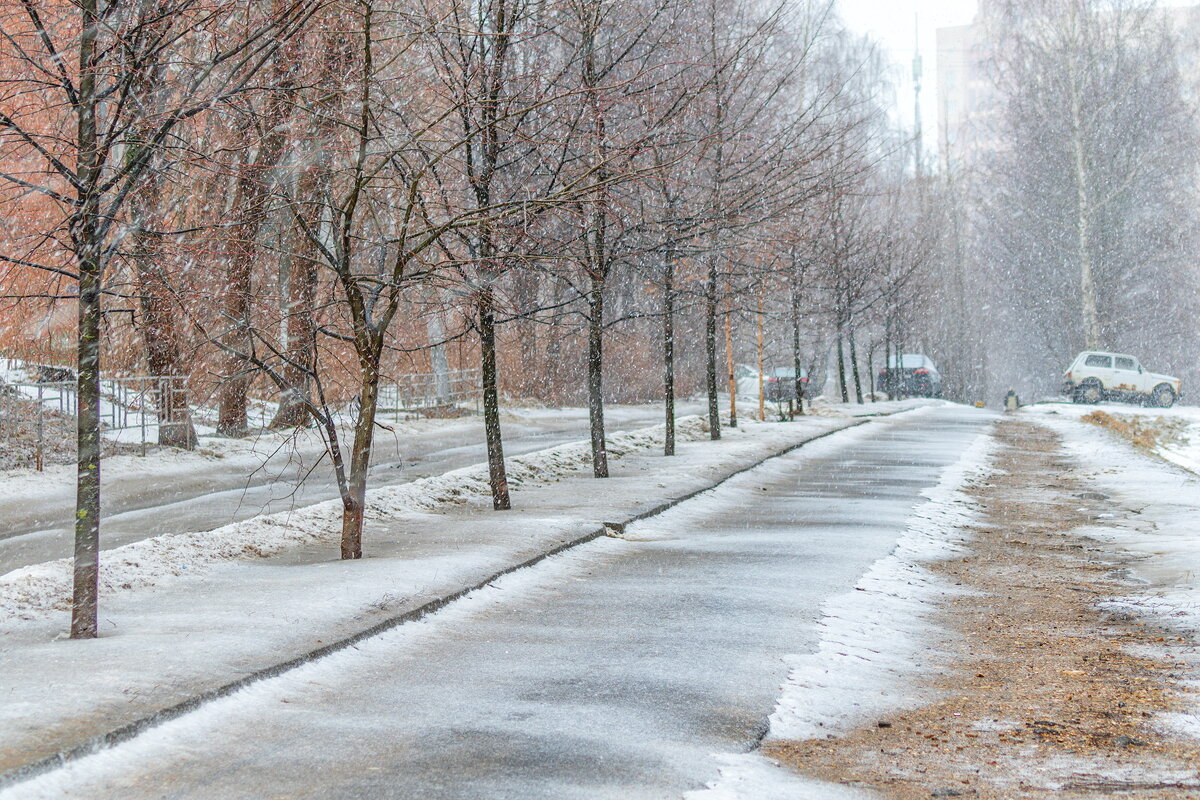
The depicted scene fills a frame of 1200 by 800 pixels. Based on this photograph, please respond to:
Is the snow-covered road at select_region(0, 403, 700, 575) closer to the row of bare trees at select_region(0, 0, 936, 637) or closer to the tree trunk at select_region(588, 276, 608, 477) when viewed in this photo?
the row of bare trees at select_region(0, 0, 936, 637)

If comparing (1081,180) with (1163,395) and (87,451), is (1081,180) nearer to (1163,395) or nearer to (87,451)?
(1163,395)

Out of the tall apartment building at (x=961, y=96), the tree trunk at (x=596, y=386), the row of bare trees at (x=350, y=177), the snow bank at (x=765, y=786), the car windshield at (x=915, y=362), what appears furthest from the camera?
the tall apartment building at (x=961, y=96)

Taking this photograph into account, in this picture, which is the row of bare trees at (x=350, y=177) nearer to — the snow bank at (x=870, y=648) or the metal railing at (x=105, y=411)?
the metal railing at (x=105, y=411)

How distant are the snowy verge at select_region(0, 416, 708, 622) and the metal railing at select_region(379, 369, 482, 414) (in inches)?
470

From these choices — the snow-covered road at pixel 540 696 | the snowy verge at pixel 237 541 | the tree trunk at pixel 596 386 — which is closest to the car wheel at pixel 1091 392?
the snowy verge at pixel 237 541

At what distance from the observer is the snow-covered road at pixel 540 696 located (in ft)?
17.2

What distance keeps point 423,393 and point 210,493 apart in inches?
640

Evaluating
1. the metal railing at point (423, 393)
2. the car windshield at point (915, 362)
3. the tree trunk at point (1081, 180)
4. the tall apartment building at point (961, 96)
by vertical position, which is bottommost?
the metal railing at point (423, 393)

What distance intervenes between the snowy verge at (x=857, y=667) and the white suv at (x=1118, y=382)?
35225 mm

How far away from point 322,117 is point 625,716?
6578 millimetres

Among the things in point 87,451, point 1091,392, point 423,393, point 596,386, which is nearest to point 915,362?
point 1091,392

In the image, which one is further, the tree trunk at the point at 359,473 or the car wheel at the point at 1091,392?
the car wheel at the point at 1091,392

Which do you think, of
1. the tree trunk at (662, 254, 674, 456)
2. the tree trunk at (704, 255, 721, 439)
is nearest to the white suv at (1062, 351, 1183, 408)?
the tree trunk at (704, 255, 721, 439)

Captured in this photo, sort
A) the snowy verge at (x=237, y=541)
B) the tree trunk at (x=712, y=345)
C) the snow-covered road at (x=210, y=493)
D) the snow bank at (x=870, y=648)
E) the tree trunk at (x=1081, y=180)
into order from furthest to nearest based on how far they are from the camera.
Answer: the tree trunk at (x=1081, y=180) → the tree trunk at (x=712, y=345) → the snow-covered road at (x=210, y=493) → the snowy verge at (x=237, y=541) → the snow bank at (x=870, y=648)
